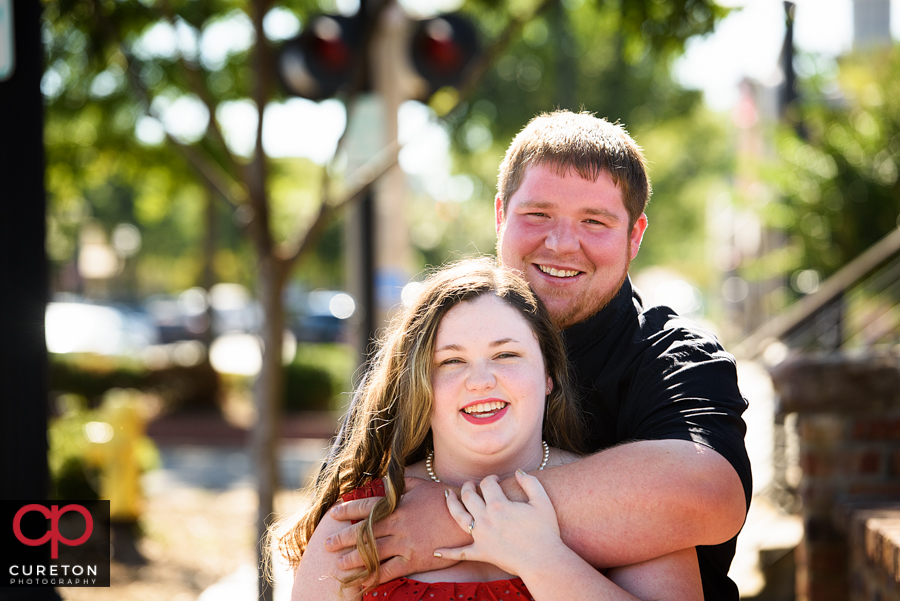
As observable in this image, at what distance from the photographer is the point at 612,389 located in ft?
7.00

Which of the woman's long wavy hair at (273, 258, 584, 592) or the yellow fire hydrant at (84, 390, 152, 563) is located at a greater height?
the woman's long wavy hair at (273, 258, 584, 592)

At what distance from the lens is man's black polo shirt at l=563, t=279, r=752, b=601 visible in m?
1.84

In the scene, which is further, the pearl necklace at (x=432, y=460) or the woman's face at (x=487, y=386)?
the pearl necklace at (x=432, y=460)

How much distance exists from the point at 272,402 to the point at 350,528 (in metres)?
3.23

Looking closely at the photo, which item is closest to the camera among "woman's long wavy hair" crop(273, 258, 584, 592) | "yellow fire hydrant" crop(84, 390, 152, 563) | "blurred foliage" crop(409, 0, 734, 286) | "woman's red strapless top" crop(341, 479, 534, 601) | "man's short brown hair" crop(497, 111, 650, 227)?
"woman's red strapless top" crop(341, 479, 534, 601)

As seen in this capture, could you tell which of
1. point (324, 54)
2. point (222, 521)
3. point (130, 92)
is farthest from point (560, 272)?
point (130, 92)

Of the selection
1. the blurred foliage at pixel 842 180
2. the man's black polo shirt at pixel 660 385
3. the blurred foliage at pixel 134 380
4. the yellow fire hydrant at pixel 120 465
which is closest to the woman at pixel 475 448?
the man's black polo shirt at pixel 660 385

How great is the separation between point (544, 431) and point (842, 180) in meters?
8.46

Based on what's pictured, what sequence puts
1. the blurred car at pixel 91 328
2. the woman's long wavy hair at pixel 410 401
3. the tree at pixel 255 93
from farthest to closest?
1. the blurred car at pixel 91 328
2. the tree at pixel 255 93
3. the woman's long wavy hair at pixel 410 401

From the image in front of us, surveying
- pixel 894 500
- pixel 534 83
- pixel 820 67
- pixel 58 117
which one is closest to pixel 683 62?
pixel 894 500

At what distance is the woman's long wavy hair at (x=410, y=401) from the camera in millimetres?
1910

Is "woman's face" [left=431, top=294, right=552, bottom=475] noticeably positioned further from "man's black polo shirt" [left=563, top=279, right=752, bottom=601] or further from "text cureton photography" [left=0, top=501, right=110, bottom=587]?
"text cureton photography" [left=0, top=501, right=110, bottom=587]

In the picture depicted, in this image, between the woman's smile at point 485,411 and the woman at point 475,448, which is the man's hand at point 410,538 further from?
the woman's smile at point 485,411

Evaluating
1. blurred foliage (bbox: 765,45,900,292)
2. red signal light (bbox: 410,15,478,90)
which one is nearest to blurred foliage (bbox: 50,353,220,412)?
blurred foliage (bbox: 765,45,900,292)
